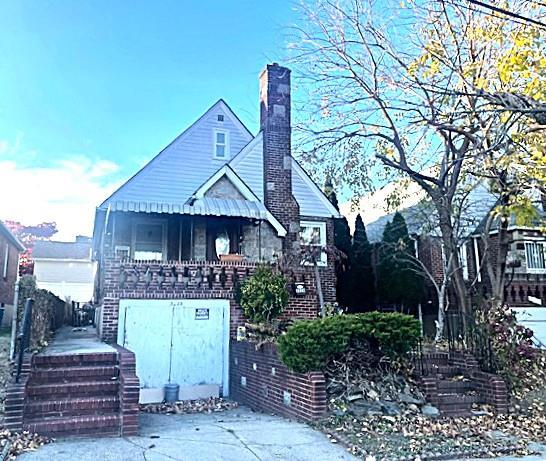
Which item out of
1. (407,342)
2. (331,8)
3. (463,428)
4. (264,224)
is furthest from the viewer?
(264,224)

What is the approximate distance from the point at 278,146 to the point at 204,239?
422 centimetres

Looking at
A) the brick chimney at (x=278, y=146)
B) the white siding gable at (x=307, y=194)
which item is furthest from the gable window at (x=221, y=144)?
the white siding gable at (x=307, y=194)

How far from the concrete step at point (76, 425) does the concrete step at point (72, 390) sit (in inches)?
21.2

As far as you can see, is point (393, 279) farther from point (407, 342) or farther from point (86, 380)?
point (86, 380)

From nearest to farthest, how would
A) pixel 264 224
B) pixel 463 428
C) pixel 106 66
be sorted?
1. pixel 463 428
2. pixel 106 66
3. pixel 264 224

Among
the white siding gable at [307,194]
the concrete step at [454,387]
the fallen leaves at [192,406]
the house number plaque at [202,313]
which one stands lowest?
the fallen leaves at [192,406]

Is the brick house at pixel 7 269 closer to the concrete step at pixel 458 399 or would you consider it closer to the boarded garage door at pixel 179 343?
the boarded garage door at pixel 179 343

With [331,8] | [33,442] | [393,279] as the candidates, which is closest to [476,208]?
[393,279]

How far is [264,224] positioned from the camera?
639 inches

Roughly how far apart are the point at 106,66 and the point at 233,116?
6.27 meters

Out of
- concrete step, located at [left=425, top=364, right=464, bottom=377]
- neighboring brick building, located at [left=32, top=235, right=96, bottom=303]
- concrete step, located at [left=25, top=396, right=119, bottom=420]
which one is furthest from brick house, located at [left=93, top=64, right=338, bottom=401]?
neighboring brick building, located at [left=32, top=235, right=96, bottom=303]

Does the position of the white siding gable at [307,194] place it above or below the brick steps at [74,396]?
above

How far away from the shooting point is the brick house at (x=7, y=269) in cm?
2196

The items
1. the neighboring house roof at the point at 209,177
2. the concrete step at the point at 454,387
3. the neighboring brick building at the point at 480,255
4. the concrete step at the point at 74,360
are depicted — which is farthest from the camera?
the neighboring brick building at the point at 480,255
